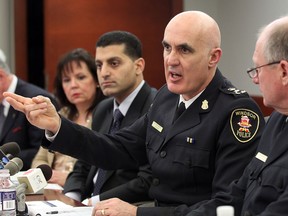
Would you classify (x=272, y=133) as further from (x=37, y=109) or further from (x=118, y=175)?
(x=118, y=175)

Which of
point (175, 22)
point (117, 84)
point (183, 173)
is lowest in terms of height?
point (183, 173)

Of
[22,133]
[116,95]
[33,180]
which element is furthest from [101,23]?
[33,180]

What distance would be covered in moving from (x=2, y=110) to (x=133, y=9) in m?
2.52

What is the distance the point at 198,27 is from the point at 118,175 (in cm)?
98

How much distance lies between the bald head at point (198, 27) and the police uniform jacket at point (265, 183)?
18.6 inches

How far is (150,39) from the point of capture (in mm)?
6367

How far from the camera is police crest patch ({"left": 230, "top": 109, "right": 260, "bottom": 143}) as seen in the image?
7.40ft

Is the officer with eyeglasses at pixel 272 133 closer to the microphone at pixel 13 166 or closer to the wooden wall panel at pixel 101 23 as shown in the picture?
the microphone at pixel 13 166

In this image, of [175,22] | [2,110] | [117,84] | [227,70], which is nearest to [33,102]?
[175,22]

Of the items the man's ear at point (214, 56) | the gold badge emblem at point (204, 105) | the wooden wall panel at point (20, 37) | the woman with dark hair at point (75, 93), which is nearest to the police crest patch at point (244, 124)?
the gold badge emblem at point (204, 105)

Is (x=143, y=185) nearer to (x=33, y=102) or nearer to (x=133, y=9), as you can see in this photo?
(x=33, y=102)

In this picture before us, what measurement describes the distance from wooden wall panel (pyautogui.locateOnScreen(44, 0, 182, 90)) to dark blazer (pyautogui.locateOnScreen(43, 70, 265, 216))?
3.66 metres

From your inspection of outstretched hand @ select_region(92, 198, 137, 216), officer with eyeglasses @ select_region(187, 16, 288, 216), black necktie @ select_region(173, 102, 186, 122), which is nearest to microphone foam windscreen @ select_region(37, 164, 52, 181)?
outstretched hand @ select_region(92, 198, 137, 216)

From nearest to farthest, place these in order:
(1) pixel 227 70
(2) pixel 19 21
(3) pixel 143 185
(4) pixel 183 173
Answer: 1. (4) pixel 183 173
2. (3) pixel 143 185
3. (1) pixel 227 70
4. (2) pixel 19 21
